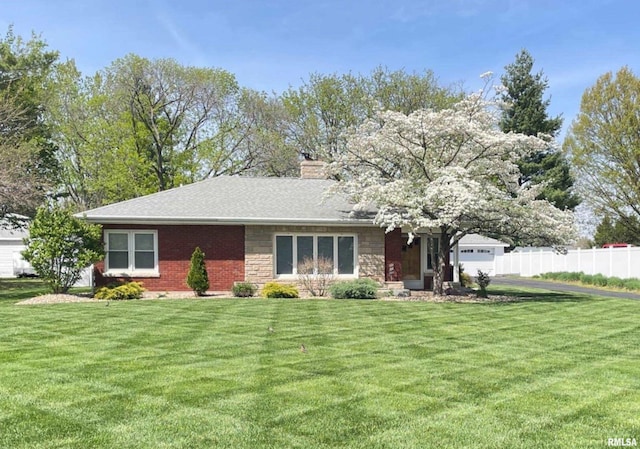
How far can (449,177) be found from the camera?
16.5 meters

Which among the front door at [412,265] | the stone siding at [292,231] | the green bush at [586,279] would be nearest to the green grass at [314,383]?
the stone siding at [292,231]

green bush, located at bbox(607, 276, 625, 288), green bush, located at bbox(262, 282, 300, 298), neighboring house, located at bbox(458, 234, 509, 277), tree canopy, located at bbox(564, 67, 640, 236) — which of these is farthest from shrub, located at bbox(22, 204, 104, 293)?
tree canopy, located at bbox(564, 67, 640, 236)

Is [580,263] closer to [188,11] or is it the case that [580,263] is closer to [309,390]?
[188,11]

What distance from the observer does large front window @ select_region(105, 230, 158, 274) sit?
18297 millimetres

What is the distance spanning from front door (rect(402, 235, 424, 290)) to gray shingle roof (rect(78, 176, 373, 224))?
2.75m

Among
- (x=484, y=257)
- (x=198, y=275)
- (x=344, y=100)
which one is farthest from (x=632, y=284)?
(x=344, y=100)

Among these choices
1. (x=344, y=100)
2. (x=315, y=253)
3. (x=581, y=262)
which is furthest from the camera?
(x=344, y=100)

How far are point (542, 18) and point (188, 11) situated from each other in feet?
35.8

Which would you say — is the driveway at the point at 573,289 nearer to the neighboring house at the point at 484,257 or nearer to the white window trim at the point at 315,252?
the neighboring house at the point at 484,257

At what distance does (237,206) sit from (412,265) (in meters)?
7.22

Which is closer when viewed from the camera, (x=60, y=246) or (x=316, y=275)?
(x=60, y=246)

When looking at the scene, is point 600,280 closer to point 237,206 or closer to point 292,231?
point 292,231

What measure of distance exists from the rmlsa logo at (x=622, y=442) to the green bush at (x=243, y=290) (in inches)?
551

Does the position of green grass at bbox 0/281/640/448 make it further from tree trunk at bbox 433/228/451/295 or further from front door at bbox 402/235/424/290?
front door at bbox 402/235/424/290
